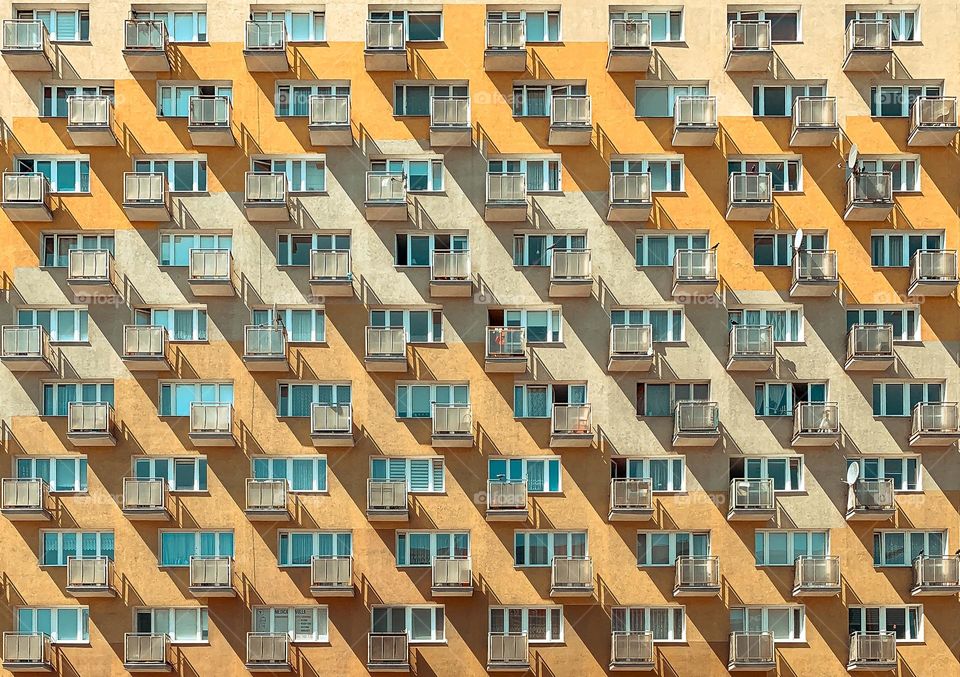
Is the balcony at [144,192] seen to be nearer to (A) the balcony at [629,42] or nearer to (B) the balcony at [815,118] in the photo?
(A) the balcony at [629,42]

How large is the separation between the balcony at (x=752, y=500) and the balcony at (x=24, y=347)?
26.5m

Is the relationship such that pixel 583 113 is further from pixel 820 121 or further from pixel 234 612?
pixel 234 612

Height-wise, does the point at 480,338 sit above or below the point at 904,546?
above

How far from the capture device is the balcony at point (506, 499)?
3909 cm

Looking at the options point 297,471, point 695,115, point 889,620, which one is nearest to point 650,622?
point 889,620

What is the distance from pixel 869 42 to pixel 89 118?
30230 millimetres

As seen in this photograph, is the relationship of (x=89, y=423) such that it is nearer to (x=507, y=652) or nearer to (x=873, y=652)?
(x=507, y=652)

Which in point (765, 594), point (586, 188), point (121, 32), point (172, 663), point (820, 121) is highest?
point (121, 32)

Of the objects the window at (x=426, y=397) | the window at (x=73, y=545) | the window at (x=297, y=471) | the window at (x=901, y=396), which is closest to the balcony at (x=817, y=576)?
the window at (x=901, y=396)

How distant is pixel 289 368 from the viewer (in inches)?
1577

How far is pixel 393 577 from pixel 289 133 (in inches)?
695

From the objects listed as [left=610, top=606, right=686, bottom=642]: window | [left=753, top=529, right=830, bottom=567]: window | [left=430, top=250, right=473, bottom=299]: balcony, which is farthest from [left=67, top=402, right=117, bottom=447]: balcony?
[left=753, top=529, right=830, bottom=567]: window

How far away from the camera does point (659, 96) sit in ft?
135

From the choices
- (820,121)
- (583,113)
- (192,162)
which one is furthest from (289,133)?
(820,121)
